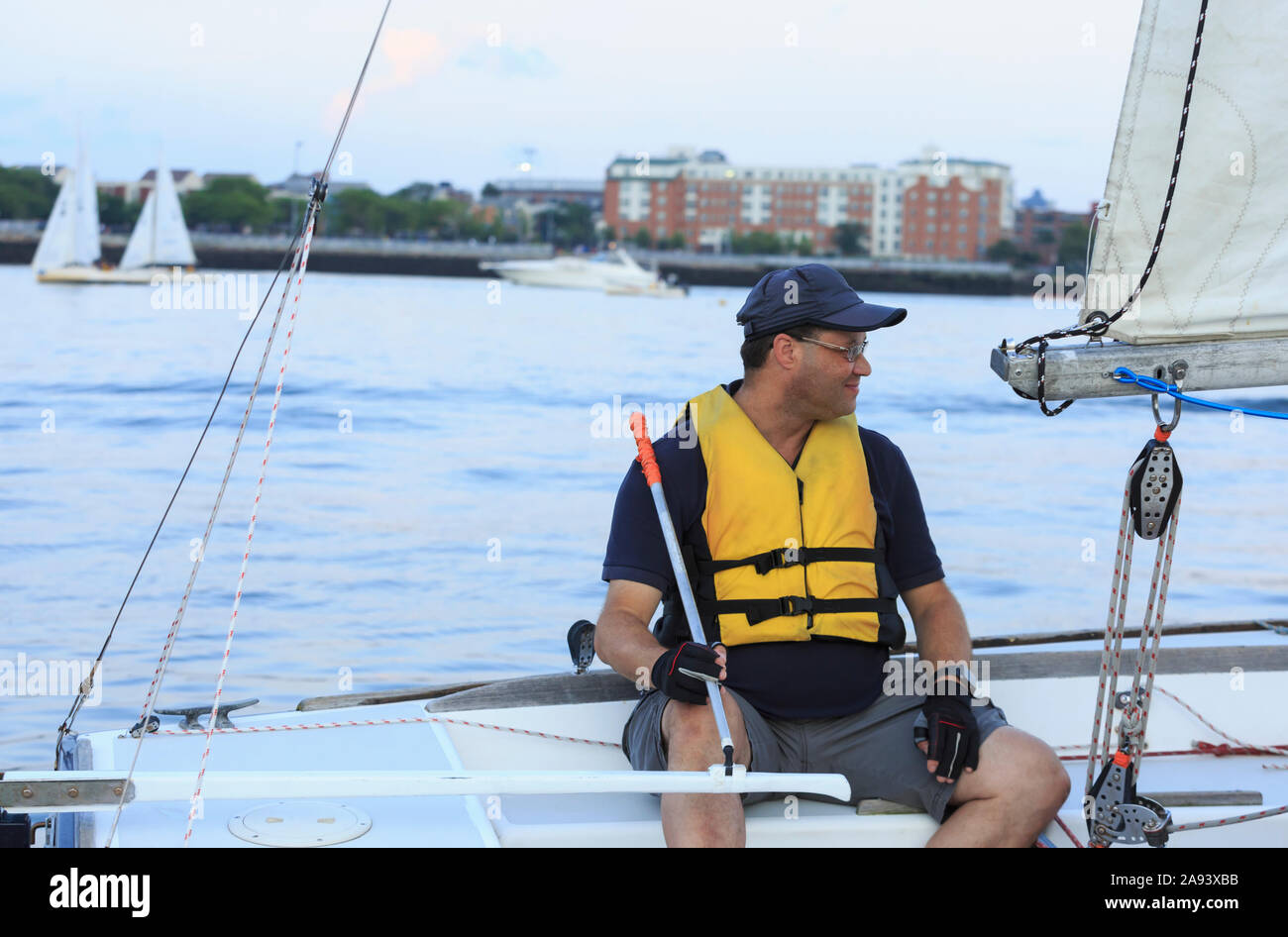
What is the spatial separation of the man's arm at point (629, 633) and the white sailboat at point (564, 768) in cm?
20

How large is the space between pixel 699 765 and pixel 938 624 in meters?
0.59

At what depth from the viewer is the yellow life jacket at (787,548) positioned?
8.80ft

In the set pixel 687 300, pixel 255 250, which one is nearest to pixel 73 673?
pixel 687 300

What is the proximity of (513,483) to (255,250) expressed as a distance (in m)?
66.9

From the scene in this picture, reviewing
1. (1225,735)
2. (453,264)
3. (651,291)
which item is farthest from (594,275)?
(1225,735)

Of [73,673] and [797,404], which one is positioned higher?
[797,404]

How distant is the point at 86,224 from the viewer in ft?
159

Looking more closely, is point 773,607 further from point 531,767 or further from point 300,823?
point 300,823

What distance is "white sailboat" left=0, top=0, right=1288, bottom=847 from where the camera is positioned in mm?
2340

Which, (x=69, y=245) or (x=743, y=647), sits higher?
(x=69, y=245)

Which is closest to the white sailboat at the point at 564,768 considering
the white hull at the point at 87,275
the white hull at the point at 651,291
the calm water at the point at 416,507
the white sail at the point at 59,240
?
the calm water at the point at 416,507

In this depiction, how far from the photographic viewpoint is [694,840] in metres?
2.34

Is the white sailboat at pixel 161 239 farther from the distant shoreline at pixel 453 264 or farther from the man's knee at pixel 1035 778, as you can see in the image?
the man's knee at pixel 1035 778
